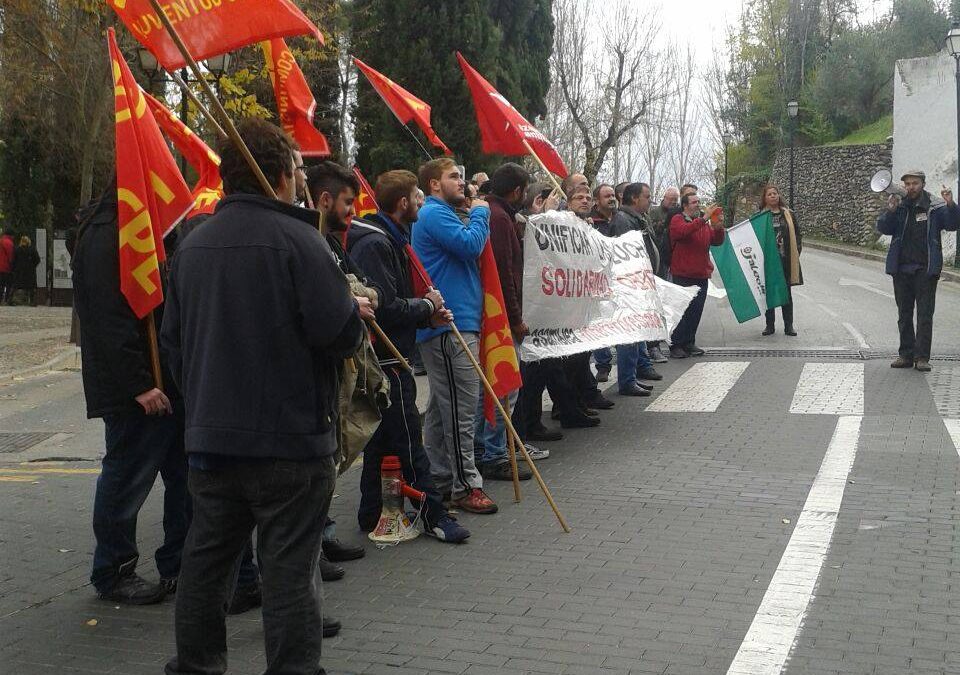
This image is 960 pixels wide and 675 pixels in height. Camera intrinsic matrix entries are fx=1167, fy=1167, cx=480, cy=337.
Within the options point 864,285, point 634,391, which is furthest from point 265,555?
point 864,285

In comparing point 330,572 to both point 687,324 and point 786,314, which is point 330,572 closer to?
point 687,324

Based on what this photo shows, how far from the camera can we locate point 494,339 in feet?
23.6

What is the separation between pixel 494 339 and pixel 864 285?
18499 millimetres

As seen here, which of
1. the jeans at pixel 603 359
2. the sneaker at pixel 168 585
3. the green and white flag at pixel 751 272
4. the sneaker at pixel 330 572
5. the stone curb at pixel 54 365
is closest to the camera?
the sneaker at pixel 168 585

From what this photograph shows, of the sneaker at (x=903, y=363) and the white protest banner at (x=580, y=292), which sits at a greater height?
the white protest banner at (x=580, y=292)

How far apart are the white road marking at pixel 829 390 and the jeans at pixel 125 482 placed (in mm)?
6156

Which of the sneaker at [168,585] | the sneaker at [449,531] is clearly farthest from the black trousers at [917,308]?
the sneaker at [168,585]

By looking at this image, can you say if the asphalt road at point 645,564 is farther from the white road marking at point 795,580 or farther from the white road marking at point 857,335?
the white road marking at point 857,335

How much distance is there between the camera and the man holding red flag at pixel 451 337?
6609 millimetres

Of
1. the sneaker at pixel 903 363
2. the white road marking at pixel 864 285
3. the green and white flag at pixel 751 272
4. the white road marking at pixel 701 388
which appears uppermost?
the green and white flag at pixel 751 272

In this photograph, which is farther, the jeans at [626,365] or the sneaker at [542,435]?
the jeans at [626,365]

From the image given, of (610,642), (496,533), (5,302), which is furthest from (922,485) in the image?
(5,302)

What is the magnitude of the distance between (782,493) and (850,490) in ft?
1.37

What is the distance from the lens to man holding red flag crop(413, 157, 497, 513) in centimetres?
661
